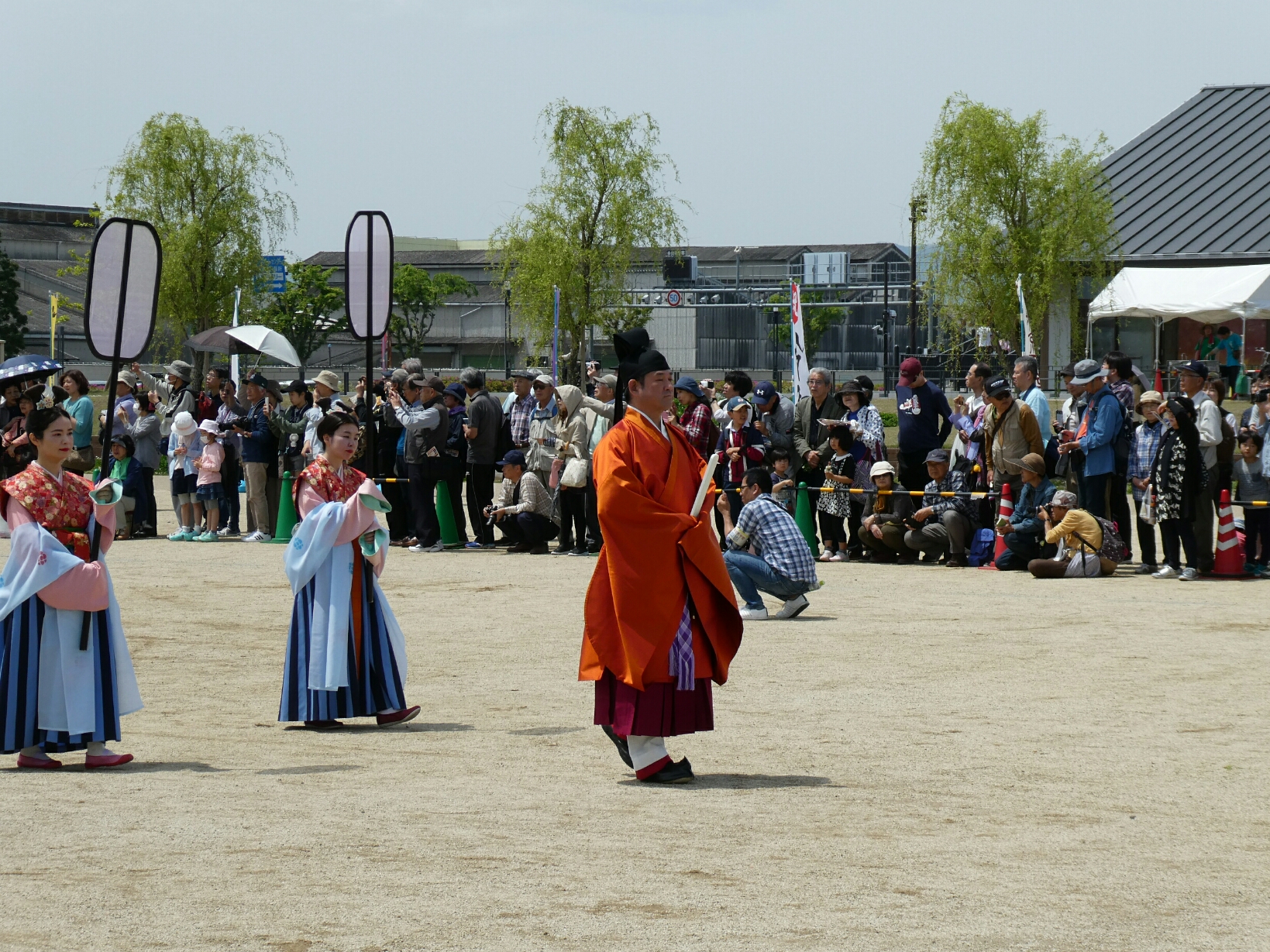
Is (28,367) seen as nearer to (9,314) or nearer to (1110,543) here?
(1110,543)

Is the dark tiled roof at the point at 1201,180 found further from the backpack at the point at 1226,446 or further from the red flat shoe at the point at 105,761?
the red flat shoe at the point at 105,761

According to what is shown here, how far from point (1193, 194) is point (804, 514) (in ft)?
86.8

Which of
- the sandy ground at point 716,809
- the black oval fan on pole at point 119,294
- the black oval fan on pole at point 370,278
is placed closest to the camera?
the sandy ground at point 716,809

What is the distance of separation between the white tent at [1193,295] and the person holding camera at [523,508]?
16.7 meters

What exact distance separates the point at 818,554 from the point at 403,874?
10983 mm

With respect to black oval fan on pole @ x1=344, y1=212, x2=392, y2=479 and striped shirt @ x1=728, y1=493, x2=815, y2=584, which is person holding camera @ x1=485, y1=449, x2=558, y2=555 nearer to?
striped shirt @ x1=728, y1=493, x2=815, y2=584

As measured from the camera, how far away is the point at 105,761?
682 cm

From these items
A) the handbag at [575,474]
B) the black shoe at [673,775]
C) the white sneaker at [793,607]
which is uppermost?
the handbag at [575,474]

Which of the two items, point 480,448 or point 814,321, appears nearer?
point 480,448

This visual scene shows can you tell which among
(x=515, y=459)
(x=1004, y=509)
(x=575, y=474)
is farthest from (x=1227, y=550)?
(x=515, y=459)

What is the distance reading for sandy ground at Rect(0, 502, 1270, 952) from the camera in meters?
4.39

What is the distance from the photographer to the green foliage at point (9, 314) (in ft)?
206

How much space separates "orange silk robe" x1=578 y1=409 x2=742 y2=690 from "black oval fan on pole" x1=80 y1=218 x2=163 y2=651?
9.12 ft

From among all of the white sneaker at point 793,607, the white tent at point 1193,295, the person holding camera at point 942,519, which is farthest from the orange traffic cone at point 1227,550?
the white tent at point 1193,295
